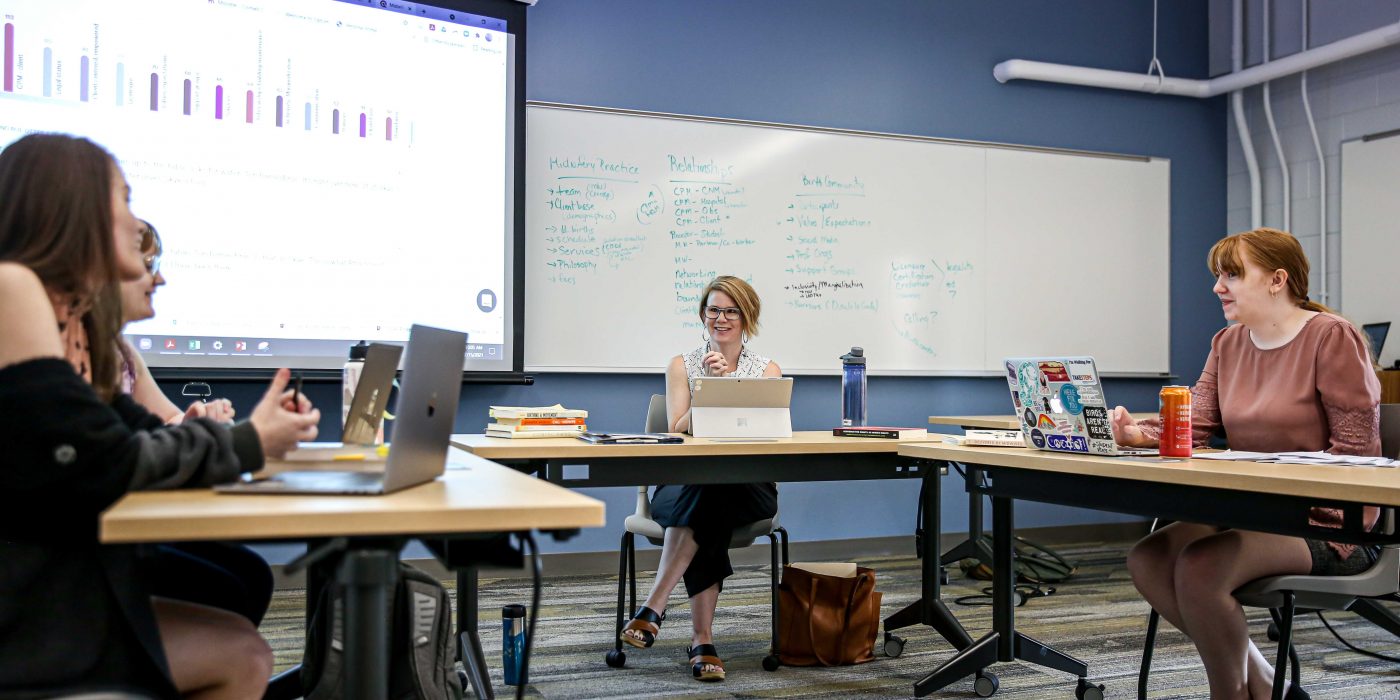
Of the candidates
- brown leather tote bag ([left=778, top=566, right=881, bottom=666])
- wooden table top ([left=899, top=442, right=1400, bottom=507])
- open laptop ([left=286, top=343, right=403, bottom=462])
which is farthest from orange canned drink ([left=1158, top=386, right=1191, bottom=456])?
open laptop ([left=286, top=343, right=403, bottom=462])

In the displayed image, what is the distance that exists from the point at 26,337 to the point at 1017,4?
4886 mm

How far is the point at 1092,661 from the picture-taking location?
2.94 metres

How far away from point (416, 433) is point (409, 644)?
0.61 metres

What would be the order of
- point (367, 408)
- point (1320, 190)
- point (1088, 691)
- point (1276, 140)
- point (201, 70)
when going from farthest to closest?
point (1276, 140) → point (1320, 190) → point (201, 70) → point (1088, 691) → point (367, 408)

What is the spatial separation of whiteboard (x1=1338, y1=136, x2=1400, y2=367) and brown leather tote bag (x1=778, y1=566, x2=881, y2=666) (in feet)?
10.5

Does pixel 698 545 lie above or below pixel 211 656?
below

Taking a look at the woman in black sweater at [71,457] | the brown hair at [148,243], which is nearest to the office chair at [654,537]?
the brown hair at [148,243]

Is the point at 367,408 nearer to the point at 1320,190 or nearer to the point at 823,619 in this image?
the point at 823,619

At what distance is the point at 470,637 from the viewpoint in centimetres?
Result: 239

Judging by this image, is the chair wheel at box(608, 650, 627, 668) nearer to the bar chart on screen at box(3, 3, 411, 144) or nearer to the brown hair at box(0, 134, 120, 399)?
the brown hair at box(0, 134, 120, 399)

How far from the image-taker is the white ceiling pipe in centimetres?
461

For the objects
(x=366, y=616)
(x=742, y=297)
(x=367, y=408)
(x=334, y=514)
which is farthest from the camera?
(x=742, y=297)

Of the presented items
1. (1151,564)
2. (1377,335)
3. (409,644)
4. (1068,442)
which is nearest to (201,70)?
(409,644)

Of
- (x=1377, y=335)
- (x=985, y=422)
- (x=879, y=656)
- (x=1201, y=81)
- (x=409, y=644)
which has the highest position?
(x=1201, y=81)
